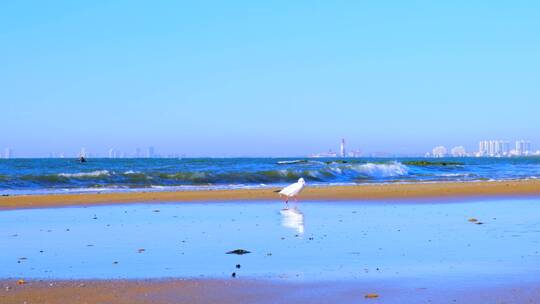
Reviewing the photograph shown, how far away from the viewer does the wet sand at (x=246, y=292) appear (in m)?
7.14

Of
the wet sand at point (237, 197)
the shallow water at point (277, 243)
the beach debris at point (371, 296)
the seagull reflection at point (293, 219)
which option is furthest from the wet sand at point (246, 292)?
the wet sand at point (237, 197)

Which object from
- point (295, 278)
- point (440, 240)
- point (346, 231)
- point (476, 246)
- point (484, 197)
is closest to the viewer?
point (295, 278)

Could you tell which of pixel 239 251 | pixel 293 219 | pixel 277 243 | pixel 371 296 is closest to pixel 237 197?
pixel 293 219

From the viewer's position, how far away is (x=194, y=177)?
41281 mm

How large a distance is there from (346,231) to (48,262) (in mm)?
5051

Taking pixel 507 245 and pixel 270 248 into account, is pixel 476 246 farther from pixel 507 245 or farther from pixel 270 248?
pixel 270 248

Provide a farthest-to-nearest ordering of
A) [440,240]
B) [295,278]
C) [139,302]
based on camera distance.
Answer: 1. [440,240]
2. [295,278]
3. [139,302]

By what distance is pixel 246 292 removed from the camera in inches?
296

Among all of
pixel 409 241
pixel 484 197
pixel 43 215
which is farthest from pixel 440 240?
pixel 484 197

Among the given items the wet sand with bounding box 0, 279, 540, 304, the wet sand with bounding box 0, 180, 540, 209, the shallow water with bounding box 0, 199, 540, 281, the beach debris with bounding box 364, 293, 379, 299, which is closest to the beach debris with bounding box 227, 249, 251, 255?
the shallow water with bounding box 0, 199, 540, 281

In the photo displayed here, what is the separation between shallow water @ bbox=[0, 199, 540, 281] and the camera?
8711mm

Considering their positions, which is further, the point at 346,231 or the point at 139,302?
the point at 346,231

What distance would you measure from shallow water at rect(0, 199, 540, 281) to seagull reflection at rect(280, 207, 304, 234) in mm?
19

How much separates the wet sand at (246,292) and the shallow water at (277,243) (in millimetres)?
449
